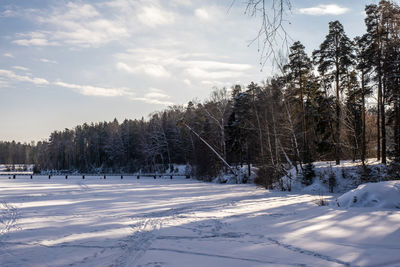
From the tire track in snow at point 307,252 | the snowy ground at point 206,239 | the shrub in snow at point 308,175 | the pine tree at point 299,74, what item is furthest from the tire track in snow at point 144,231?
the pine tree at point 299,74

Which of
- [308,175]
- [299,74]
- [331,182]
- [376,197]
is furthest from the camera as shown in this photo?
[299,74]

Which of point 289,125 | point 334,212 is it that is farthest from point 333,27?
point 334,212

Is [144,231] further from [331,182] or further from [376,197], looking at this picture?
[331,182]

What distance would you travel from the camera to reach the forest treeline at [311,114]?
19.5m

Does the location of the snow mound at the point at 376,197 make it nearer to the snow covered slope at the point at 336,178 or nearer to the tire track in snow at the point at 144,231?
the tire track in snow at the point at 144,231

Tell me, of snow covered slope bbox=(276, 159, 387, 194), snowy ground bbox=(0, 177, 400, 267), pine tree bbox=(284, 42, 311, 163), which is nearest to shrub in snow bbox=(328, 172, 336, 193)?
snow covered slope bbox=(276, 159, 387, 194)

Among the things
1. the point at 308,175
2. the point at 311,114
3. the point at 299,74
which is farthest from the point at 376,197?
the point at 311,114

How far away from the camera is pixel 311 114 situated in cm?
3023

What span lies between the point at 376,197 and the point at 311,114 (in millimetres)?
20723

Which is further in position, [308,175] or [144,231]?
[308,175]

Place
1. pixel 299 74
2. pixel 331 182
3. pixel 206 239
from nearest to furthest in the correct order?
pixel 206 239 < pixel 331 182 < pixel 299 74

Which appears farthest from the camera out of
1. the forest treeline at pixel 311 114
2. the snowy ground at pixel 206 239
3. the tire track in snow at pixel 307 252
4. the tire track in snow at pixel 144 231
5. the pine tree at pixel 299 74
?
the pine tree at pixel 299 74

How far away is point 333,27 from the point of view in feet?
82.4

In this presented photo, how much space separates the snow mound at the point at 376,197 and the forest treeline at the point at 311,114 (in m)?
5.34
